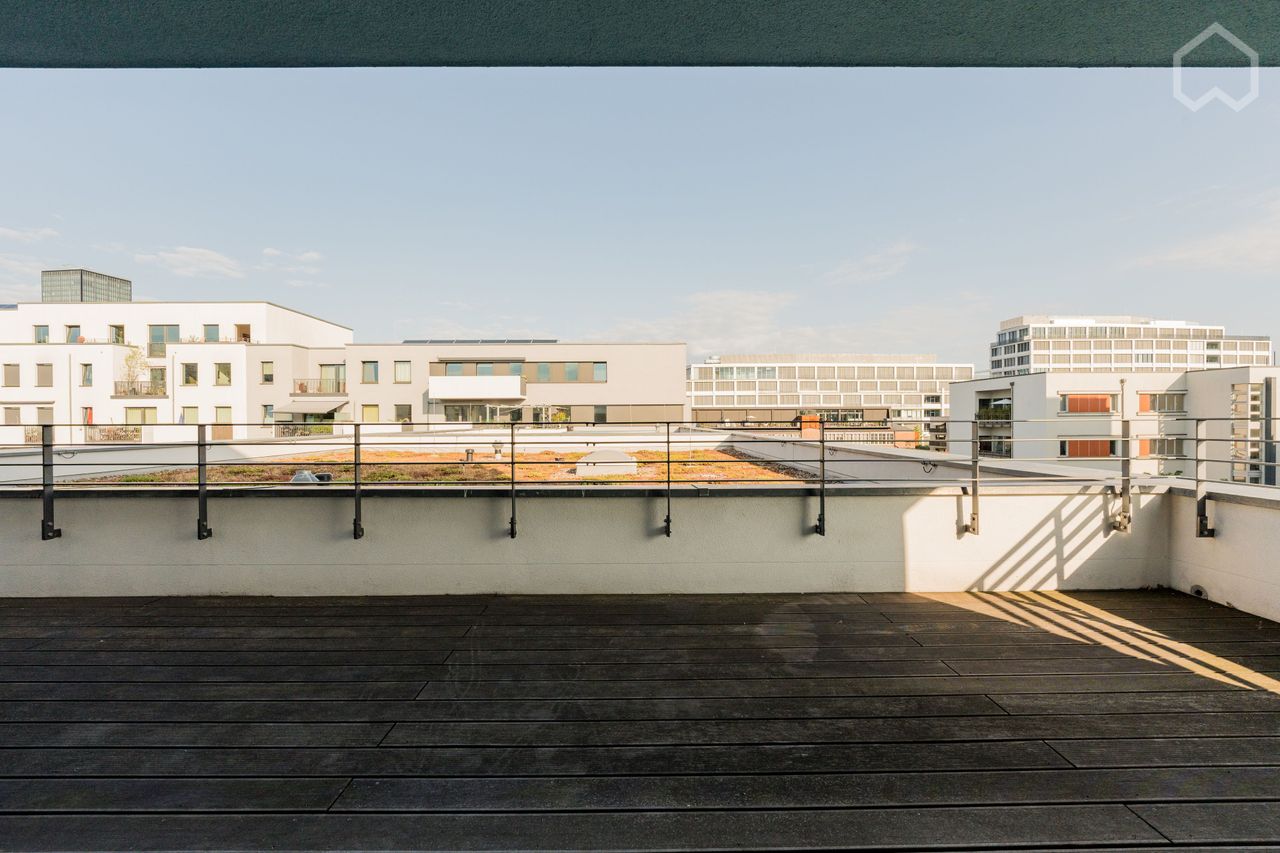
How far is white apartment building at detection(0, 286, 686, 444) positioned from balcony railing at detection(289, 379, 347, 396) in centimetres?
7

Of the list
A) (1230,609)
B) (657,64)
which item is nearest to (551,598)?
(657,64)

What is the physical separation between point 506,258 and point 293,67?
96.9 feet

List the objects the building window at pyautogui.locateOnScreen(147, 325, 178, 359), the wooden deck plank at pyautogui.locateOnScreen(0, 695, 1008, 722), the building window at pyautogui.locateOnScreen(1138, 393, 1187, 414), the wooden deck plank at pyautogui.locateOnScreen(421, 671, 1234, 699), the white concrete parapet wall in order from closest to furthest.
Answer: the wooden deck plank at pyautogui.locateOnScreen(0, 695, 1008, 722) < the wooden deck plank at pyautogui.locateOnScreen(421, 671, 1234, 699) < the white concrete parapet wall < the building window at pyautogui.locateOnScreen(147, 325, 178, 359) < the building window at pyautogui.locateOnScreen(1138, 393, 1187, 414)

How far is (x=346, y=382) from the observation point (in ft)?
98.2

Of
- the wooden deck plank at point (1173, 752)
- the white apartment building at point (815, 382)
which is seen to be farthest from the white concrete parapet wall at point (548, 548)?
the white apartment building at point (815, 382)

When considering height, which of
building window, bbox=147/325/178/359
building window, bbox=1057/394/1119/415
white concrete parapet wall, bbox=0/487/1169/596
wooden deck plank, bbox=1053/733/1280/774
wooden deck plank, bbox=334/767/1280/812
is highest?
building window, bbox=147/325/178/359

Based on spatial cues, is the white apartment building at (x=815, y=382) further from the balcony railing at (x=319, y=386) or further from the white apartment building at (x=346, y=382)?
the balcony railing at (x=319, y=386)

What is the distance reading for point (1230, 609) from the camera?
331cm

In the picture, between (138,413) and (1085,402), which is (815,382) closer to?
(1085,402)

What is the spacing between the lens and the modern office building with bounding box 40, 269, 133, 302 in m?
38.8

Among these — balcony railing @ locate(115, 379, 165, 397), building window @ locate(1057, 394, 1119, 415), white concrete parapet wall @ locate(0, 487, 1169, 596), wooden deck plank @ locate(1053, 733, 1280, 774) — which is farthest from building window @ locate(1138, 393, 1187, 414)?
balcony railing @ locate(115, 379, 165, 397)

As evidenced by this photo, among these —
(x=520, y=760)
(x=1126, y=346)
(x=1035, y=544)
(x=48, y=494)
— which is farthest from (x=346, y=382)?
(x=1126, y=346)

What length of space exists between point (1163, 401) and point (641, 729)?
50.7m

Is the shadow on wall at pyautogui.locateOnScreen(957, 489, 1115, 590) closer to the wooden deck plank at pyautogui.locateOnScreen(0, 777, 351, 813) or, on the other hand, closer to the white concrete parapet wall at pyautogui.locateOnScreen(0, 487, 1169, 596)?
the white concrete parapet wall at pyautogui.locateOnScreen(0, 487, 1169, 596)
